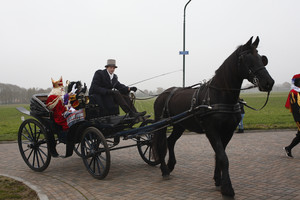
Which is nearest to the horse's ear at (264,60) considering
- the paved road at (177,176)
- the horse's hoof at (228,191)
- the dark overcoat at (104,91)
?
the horse's hoof at (228,191)

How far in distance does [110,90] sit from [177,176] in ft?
8.03

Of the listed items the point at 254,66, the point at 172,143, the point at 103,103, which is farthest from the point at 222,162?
the point at 103,103

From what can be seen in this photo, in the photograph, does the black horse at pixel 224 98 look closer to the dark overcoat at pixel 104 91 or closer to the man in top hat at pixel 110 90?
the man in top hat at pixel 110 90

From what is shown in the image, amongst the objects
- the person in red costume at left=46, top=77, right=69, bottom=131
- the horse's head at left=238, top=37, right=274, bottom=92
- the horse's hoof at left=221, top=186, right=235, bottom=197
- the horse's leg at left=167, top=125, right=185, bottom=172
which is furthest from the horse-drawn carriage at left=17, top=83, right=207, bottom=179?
the horse's head at left=238, top=37, right=274, bottom=92

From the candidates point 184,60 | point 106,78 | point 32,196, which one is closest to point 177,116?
point 106,78

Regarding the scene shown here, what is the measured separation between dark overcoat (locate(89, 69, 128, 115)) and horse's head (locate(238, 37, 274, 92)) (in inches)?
129

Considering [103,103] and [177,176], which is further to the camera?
[103,103]

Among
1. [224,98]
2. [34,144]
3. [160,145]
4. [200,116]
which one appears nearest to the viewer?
[224,98]

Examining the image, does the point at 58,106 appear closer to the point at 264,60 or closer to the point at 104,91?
the point at 104,91

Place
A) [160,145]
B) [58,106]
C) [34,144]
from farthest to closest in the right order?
[34,144]
[58,106]
[160,145]

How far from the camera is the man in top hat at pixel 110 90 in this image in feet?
22.2

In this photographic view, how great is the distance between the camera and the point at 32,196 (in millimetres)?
5211

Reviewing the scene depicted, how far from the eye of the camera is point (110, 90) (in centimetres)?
672

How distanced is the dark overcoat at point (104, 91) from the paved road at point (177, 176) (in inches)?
59.6
